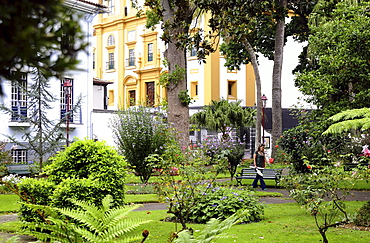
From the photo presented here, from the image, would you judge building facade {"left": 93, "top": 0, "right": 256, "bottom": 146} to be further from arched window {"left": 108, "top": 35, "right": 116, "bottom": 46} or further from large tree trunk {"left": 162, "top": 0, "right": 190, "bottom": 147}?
large tree trunk {"left": 162, "top": 0, "right": 190, "bottom": 147}

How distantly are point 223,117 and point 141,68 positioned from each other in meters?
16.2

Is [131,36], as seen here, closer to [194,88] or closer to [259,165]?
[194,88]

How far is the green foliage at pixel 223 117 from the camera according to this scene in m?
34.6

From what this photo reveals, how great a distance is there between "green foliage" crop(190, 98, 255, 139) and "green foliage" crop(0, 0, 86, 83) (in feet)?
107

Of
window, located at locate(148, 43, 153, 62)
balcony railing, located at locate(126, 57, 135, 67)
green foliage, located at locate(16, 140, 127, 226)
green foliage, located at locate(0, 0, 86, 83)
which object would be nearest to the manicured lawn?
green foliage, located at locate(16, 140, 127, 226)

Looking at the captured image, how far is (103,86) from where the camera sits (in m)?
42.0

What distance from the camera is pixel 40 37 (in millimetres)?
1620

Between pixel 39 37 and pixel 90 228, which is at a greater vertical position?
pixel 39 37

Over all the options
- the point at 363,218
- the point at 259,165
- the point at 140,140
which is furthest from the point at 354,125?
the point at 140,140

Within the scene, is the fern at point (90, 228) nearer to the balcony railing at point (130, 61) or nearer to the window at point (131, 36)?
the balcony railing at point (130, 61)

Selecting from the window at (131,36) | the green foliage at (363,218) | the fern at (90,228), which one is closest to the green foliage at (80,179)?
the green foliage at (363,218)

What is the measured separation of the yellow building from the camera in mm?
42750

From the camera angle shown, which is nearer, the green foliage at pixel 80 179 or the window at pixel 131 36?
the green foliage at pixel 80 179

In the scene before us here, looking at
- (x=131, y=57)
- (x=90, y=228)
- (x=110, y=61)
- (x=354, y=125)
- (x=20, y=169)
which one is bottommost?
(x=20, y=169)
